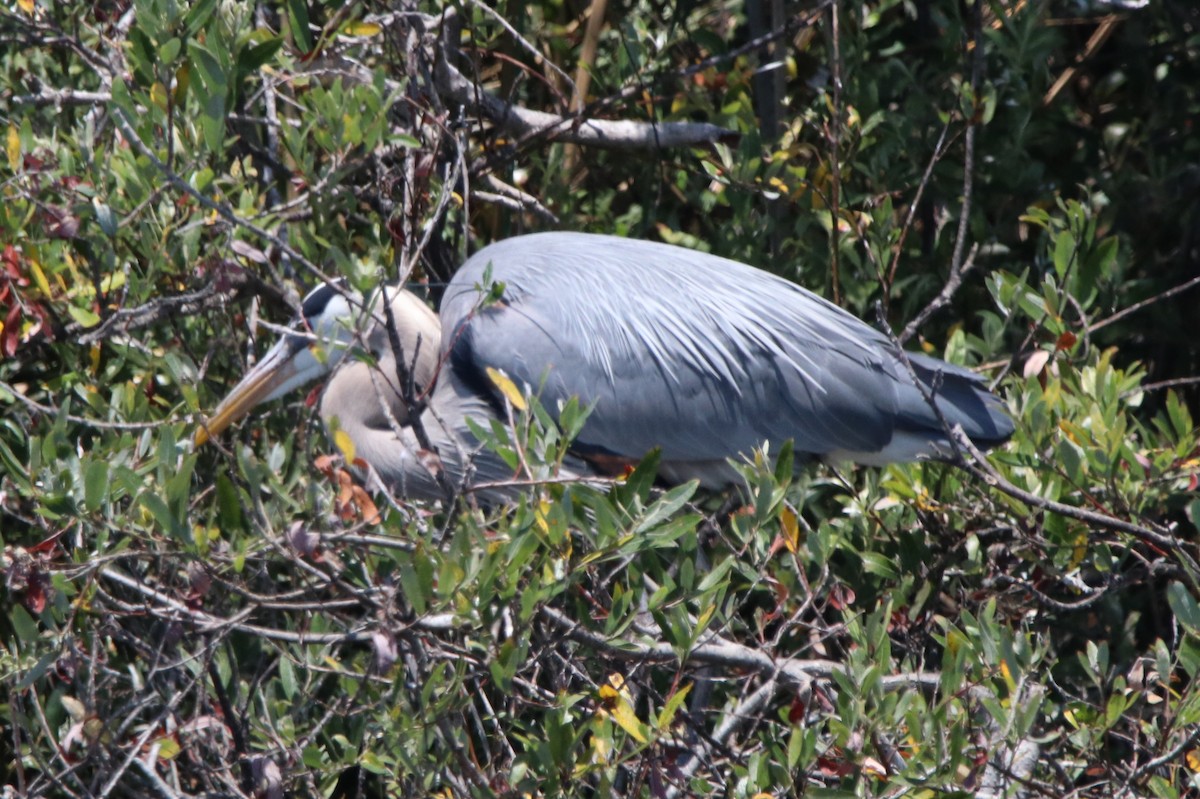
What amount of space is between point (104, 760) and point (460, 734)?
2.22ft

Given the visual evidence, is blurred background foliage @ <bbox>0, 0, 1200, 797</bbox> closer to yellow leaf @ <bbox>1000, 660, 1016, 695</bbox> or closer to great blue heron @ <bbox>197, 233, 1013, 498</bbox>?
yellow leaf @ <bbox>1000, 660, 1016, 695</bbox>

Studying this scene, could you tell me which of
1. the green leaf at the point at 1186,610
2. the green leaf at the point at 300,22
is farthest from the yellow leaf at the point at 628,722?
the green leaf at the point at 300,22

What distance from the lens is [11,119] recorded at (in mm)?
2672

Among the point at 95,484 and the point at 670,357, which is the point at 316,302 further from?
the point at 95,484

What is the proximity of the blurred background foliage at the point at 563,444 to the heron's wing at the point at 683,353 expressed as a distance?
14 cm

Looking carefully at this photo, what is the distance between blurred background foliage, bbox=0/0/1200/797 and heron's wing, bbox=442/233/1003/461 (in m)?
0.14

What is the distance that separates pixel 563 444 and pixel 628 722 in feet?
1.28

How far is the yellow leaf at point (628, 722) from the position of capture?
1766mm

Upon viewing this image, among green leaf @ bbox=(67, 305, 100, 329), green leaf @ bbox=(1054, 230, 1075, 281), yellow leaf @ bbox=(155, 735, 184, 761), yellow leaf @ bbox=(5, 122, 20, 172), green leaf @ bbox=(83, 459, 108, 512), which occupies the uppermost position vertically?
yellow leaf @ bbox=(5, 122, 20, 172)

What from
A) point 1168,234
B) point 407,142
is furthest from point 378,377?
point 1168,234

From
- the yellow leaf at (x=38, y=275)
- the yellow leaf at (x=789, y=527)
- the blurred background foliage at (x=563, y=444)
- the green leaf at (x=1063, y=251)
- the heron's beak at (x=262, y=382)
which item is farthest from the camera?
the heron's beak at (x=262, y=382)

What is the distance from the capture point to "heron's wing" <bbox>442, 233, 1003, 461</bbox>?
3.10m

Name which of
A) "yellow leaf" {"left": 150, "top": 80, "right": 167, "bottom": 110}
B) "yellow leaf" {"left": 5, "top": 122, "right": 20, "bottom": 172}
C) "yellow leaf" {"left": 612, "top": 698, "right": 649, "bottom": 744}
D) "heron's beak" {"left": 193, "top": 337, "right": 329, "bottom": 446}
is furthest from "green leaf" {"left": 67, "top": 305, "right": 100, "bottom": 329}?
"yellow leaf" {"left": 612, "top": 698, "right": 649, "bottom": 744}

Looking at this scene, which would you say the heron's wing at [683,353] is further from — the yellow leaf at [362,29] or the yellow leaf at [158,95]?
the yellow leaf at [158,95]
